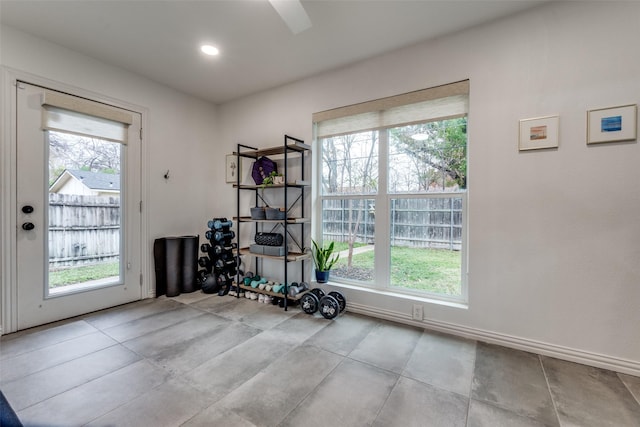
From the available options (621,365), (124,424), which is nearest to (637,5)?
(621,365)

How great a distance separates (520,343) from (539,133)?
1641 mm

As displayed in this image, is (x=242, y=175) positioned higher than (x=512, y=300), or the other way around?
(x=242, y=175)

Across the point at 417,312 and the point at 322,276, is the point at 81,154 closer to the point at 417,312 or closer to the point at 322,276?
the point at 322,276

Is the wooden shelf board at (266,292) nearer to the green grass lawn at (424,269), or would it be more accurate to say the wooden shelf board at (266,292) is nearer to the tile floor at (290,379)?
the tile floor at (290,379)

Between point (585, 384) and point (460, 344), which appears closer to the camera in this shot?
point (585, 384)

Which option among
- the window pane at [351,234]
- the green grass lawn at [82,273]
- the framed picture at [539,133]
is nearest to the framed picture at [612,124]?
the framed picture at [539,133]

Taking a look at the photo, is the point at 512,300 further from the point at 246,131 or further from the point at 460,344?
the point at 246,131

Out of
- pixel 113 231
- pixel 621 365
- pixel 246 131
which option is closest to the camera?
pixel 621 365

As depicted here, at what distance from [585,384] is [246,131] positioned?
402 cm

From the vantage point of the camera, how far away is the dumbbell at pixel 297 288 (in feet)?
9.81

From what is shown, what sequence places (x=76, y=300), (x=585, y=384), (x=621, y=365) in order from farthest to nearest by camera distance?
(x=76, y=300) → (x=621, y=365) → (x=585, y=384)

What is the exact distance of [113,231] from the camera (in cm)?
303

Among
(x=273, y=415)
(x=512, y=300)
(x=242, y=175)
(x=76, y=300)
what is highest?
(x=242, y=175)

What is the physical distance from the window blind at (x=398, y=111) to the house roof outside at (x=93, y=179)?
2.34 m
